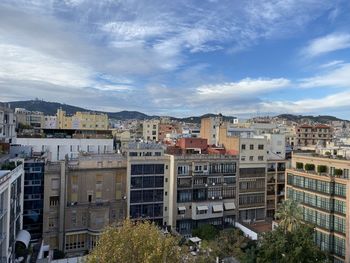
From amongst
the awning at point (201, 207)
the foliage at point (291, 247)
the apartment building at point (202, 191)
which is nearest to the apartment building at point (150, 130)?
the apartment building at point (202, 191)

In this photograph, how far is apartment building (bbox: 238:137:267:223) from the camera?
7050 centimetres

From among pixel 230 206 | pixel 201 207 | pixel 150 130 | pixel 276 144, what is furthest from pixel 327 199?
pixel 150 130

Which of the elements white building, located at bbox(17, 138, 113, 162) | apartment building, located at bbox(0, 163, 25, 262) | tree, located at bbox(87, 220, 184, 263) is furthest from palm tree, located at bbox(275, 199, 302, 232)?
white building, located at bbox(17, 138, 113, 162)

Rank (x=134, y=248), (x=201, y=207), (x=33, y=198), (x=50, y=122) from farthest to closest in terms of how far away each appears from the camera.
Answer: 1. (x=50, y=122)
2. (x=201, y=207)
3. (x=33, y=198)
4. (x=134, y=248)

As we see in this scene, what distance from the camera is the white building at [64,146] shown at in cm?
7500

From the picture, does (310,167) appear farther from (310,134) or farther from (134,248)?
(310,134)

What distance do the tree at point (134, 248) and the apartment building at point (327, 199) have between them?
87.1 ft

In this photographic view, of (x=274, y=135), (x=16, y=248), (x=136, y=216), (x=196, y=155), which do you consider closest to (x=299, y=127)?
(x=274, y=135)

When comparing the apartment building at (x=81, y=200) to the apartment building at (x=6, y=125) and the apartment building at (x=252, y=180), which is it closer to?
the apartment building at (x=6, y=125)

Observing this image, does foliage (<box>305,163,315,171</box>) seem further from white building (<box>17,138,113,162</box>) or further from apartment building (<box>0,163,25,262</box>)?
white building (<box>17,138,113,162</box>)

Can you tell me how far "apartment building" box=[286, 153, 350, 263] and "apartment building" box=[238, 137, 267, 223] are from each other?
16454 millimetres

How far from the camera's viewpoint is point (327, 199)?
47.9 metres

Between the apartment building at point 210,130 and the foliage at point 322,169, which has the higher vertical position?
the apartment building at point 210,130

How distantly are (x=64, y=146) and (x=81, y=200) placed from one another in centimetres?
2275
